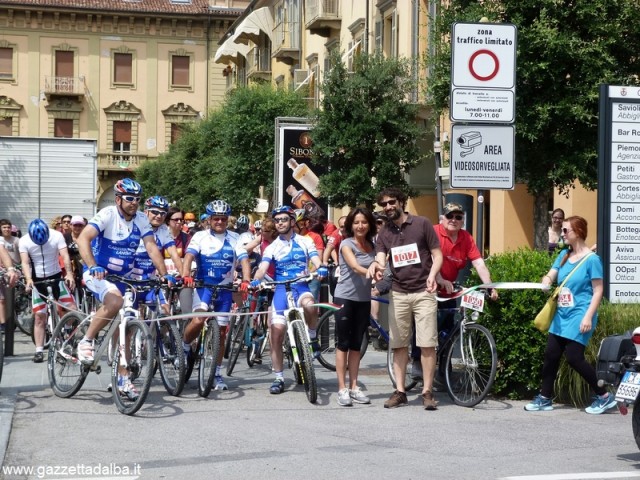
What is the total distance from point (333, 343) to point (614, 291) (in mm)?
3835

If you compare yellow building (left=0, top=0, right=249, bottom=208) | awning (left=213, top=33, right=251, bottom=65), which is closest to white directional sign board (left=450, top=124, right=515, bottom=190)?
awning (left=213, top=33, right=251, bottom=65)

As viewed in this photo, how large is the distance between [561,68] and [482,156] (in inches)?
316

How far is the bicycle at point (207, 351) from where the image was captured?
34.8ft

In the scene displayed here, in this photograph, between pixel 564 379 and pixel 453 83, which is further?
pixel 453 83

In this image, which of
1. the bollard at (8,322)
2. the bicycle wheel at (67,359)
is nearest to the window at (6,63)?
the bollard at (8,322)

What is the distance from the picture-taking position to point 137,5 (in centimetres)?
6875

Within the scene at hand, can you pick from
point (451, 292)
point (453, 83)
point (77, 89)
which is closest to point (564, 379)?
point (451, 292)

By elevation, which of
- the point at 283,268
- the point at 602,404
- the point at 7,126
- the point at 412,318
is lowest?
the point at 602,404

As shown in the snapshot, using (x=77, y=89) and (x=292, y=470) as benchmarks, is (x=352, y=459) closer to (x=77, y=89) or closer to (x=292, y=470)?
(x=292, y=470)

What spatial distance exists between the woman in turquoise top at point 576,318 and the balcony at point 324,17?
31334 mm

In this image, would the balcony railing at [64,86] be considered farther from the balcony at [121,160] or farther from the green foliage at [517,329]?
the green foliage at [517,329]

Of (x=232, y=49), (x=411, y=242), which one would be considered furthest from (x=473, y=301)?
(x=232, y=49)

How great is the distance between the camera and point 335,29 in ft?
134

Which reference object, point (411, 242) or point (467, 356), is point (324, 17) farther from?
point (467, 356)
